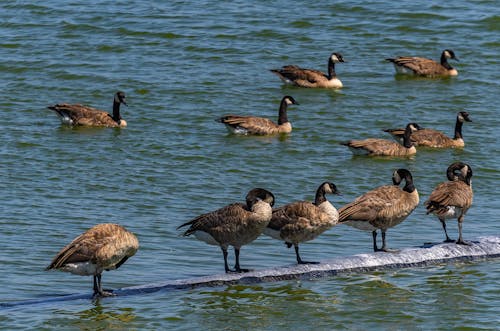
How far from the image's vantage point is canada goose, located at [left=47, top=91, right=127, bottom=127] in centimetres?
2792

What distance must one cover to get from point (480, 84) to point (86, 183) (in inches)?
522

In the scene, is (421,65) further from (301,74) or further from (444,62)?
(301,74)

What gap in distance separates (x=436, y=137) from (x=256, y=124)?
13.7 ft

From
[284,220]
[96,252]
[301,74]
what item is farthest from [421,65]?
[96,252]

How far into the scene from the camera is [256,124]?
27.7m

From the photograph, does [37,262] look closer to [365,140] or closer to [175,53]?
[365,140]

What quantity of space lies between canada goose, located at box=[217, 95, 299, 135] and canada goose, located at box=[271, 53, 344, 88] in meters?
3.45

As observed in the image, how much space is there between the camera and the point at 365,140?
25375mm

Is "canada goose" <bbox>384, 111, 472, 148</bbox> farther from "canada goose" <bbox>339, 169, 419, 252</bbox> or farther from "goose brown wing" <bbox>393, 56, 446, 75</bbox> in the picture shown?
"canada goose" <bbox>339, 169, 419, 252</bbox>

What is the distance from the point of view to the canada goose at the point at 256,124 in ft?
88.9

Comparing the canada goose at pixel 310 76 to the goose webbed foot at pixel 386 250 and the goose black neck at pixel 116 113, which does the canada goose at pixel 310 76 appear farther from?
the goose webbed foot at pixel 386 250

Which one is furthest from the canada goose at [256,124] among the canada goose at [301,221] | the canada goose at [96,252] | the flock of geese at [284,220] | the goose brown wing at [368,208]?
the canada goose at [96,252]

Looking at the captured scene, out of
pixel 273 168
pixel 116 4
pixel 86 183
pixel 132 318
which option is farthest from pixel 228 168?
pixel 116 4

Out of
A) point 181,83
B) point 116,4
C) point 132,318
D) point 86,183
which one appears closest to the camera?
point 132,318
